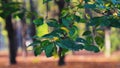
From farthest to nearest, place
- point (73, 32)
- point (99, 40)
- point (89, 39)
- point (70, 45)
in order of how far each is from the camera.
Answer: point (99, 40) → point (89, 39) → point (73, 32) → point (70, 45)

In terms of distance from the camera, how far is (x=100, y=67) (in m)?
16.9

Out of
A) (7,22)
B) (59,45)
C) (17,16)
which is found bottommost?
(7,22)

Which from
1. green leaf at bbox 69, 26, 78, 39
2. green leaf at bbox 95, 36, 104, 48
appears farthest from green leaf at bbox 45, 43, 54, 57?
green leaf at bbox 95, 36, 104, 48

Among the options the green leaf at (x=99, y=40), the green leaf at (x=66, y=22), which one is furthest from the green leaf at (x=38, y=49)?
the green leaf at (x=99, y=40)

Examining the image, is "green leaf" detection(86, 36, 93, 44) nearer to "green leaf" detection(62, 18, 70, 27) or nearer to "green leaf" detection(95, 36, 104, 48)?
"green leaf" detection(95, 36, 104, 48)

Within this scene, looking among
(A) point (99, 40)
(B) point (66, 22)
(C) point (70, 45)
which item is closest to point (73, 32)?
(B) point (66, 22)

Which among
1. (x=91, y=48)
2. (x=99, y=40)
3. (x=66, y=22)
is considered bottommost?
(x=99, y=40)

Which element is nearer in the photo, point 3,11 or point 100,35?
point 100,35

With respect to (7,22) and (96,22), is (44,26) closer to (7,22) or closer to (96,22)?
(96,22)

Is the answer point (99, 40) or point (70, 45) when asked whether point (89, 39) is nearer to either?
point (99, 40)

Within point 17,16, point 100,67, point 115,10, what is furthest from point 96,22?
point 100,67

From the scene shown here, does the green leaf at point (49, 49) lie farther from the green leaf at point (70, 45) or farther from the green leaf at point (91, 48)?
the green leaf at point (91, 48)

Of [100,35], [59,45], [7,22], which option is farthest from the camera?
[7,22]

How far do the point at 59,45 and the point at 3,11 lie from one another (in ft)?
5.31
